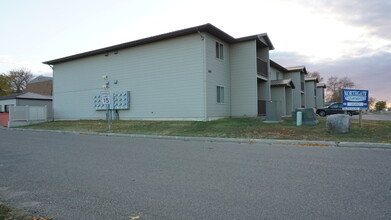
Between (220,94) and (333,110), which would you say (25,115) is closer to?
(220,94)

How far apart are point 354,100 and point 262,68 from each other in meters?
10.4

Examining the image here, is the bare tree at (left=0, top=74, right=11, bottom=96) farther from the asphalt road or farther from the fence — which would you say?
the asphalt road

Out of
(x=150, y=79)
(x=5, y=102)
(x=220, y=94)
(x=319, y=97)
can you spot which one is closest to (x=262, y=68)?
(x=220, y=94)

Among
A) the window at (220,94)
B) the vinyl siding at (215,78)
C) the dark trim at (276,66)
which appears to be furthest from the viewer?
the dark trim at (276,66)

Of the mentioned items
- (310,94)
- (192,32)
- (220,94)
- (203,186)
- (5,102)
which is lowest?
(203,186)

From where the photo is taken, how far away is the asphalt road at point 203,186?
12.4ft

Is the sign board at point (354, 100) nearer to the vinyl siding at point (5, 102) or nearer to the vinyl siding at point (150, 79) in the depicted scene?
the vinyl siding at point (150, 79)

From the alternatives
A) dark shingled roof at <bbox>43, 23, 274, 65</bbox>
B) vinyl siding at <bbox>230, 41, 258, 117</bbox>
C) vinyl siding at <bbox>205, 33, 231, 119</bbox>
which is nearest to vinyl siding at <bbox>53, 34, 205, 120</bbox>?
dark shingled roof at <bbox>43, 23, 274, 65</bbox>

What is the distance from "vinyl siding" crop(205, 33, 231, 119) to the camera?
18.9 meters

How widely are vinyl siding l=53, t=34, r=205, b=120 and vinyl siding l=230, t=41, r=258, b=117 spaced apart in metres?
4.35

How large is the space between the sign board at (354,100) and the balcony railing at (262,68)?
9154 millimetres

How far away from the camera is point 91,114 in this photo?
2539cm

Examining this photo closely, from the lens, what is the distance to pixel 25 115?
25.1 m

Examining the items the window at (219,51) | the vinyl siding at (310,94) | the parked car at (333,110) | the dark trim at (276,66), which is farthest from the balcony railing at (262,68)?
the vinyl siding at (310,94)
